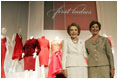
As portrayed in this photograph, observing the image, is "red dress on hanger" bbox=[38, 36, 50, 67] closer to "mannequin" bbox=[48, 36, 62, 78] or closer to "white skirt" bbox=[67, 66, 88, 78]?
"mannequin" bbox=[48, 36, 62, 78]

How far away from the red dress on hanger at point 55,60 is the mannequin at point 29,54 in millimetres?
394

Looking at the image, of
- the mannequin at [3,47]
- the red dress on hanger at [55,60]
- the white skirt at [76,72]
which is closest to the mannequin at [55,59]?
the red dress on hanger at [55,60]

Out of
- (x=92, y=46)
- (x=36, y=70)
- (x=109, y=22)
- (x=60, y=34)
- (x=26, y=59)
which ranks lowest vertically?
(x=36, y=70)

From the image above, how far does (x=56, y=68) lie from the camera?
4223 millimetres

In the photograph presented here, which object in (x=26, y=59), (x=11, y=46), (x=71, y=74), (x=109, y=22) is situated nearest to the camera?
(x=71, y=74)

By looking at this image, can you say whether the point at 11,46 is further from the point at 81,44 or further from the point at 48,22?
the point at 81,44

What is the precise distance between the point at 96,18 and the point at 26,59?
2070mm

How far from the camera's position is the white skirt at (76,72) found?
2840 mm

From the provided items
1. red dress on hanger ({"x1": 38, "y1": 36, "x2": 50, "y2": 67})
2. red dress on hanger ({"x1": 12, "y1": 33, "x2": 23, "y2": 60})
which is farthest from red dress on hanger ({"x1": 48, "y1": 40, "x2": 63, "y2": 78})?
red dress on hanger ({"x1": 12, "y1": 33, "x2": 23, "y2": 60})

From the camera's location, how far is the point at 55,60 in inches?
170

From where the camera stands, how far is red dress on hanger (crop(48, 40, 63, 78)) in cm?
422

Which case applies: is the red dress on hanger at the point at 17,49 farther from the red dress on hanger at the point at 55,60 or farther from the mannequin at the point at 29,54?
the red dress on hanger at the point at 55,60

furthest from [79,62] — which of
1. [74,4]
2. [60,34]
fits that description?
[74,4]

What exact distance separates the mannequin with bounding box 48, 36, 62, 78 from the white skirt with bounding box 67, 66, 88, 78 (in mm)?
1324
